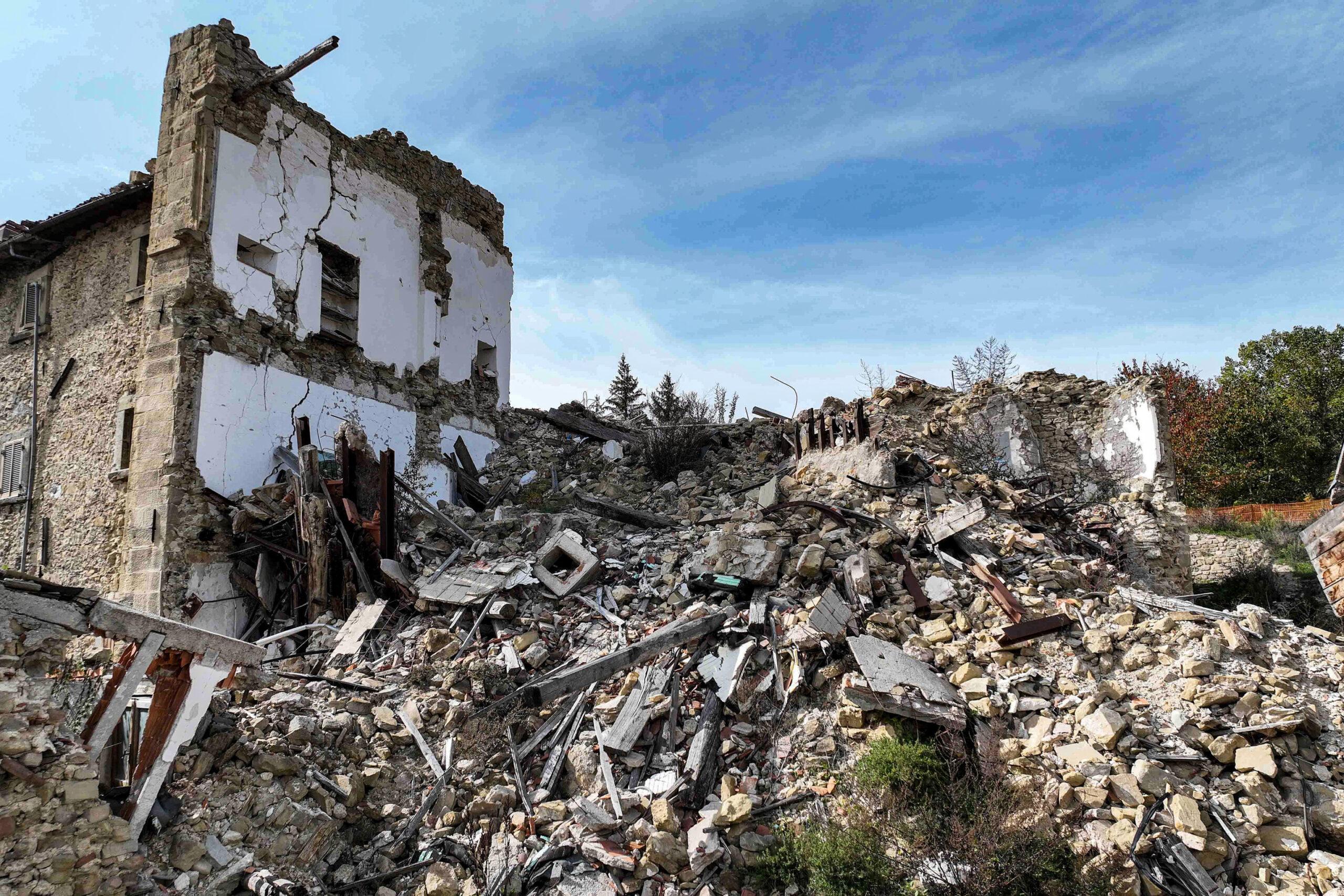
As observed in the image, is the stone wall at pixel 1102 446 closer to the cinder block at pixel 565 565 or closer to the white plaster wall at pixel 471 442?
the cinder block at pixel 565 565

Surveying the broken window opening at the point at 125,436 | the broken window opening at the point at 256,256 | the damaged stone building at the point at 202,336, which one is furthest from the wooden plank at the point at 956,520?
the broken window opening at the point at 125,436

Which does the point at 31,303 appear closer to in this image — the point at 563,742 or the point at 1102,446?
the point at 563,742

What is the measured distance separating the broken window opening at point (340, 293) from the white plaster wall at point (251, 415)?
100 centimetres

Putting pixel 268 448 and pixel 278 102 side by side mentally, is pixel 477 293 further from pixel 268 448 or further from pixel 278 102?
pixel 268 448

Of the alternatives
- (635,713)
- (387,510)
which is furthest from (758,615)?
(387,510)

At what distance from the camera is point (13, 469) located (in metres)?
11.4

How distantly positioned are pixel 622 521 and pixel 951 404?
5.81 metres

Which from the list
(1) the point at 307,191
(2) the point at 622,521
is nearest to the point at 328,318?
(1) the point at 307,191

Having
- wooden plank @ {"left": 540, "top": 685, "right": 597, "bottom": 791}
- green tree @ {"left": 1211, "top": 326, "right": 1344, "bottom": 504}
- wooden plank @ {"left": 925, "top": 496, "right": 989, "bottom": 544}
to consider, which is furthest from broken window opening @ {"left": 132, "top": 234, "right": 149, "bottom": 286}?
green tree @ {"left": 1211, "top": 326, "right": 1344, "bottom": 504}

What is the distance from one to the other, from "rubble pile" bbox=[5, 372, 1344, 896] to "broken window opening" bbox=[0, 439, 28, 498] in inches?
173

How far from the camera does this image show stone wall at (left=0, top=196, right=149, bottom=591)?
10.1 meters

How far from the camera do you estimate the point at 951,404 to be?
12562 millimetres

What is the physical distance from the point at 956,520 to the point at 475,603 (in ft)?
17.1

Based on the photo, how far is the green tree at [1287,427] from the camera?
20.5 m
